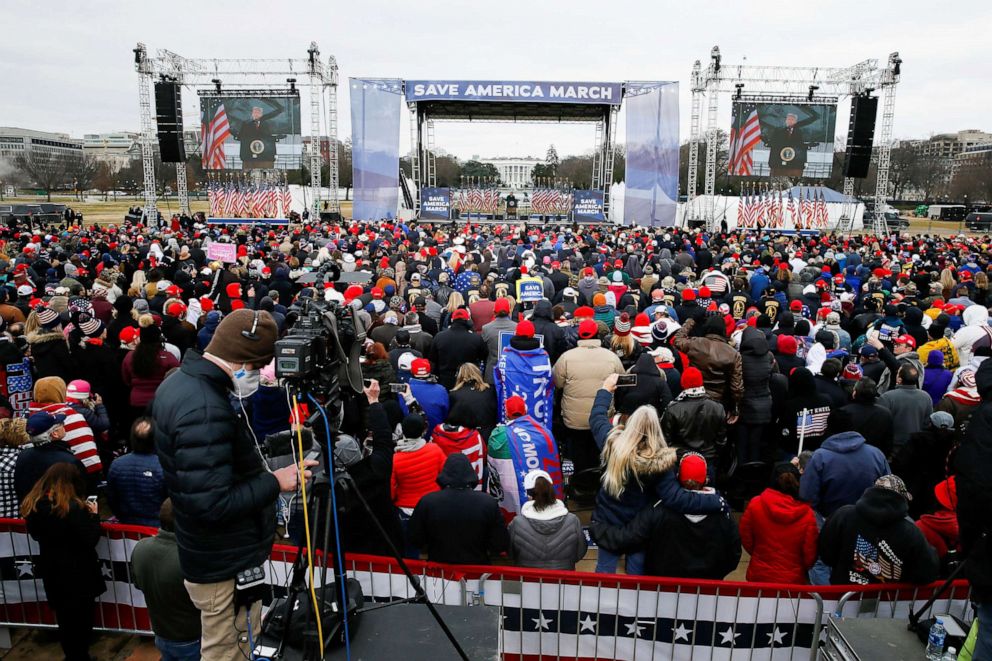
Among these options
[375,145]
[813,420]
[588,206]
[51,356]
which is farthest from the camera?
[588,206]

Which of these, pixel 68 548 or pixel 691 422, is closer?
pixel 68 548

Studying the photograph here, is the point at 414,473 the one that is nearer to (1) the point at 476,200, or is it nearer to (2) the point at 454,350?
(2) the point at 454,350

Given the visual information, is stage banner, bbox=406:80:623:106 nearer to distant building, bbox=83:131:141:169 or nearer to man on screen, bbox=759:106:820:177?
man on screen, bbox=759:106:820:177

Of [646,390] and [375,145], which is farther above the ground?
[375,145]

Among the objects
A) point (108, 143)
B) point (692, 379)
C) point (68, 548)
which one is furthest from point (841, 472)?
point (108, 143)

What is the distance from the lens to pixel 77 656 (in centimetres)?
370

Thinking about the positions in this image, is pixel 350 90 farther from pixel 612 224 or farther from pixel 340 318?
pixel 340 318

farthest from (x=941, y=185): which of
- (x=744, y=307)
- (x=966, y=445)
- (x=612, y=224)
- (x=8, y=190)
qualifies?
A: (x=8, y=190)

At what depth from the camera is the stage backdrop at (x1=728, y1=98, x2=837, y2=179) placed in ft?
89.2

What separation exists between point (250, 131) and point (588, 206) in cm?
1527

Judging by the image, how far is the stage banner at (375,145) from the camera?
25359 millimetres

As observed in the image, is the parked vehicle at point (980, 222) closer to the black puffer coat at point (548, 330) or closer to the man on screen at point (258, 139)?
the man on screen at point (258, 139)

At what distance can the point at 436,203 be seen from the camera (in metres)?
28.6

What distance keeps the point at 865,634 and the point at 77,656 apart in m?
4.26
